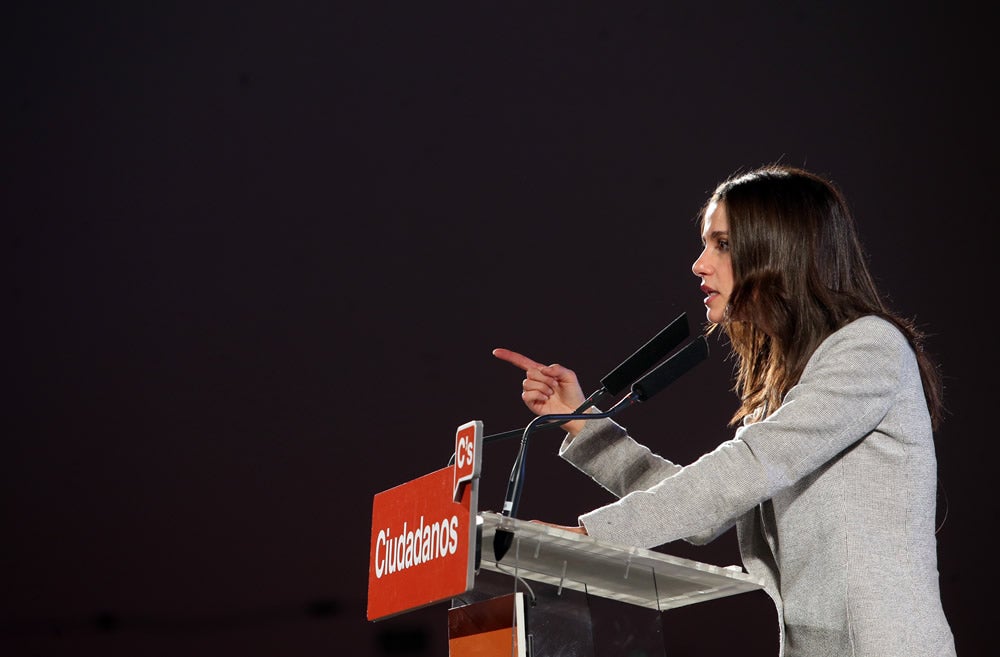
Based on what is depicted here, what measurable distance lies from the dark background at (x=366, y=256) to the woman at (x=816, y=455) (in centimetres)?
151

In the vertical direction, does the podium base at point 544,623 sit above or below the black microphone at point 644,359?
below

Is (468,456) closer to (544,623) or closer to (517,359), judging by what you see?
(544,623)

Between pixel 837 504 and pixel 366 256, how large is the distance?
6.75 ft

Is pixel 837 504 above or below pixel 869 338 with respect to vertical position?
below

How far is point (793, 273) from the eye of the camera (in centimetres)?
134

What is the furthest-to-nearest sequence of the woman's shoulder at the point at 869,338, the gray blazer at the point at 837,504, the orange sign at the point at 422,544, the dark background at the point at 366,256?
the dark background at the point at 366,256 → the woman's shoulder at the point at 869,338 → the gray blazer at the point at 837,504 → the orange sign at the point at 422,544

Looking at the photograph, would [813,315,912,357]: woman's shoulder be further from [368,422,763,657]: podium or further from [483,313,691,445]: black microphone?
[368,422,763,657]: podium

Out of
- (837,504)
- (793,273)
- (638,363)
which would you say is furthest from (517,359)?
(837,504)

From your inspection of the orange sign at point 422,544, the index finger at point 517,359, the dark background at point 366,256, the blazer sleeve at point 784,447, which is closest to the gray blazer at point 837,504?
the blazer sleeve at point 784,447

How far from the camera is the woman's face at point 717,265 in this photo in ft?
4.59

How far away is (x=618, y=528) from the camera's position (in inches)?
43.0

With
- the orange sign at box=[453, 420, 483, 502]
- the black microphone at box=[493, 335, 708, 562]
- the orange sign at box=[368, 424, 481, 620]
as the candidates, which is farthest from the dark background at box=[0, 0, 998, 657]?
the orange sign at box=[453, 420, 483, 502]

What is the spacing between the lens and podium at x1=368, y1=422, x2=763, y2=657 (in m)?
0.97

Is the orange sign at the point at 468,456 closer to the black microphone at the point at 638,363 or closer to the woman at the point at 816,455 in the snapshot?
the woman at the point at 816,455
